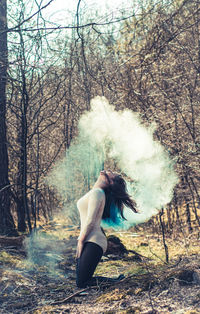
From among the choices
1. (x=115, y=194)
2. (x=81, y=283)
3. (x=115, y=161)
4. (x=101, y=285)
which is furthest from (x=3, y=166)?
(x=101, y=285)

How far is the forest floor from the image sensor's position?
3309 mm

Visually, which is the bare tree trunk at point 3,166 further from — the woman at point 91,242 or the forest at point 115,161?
the woman at point 91,242

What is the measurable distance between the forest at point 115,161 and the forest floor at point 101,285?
2cm

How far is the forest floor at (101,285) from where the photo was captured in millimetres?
3309

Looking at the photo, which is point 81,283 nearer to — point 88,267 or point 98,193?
point 88,267

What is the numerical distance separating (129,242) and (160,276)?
3.77 metres

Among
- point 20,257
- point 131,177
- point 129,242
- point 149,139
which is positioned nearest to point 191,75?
point 149,139

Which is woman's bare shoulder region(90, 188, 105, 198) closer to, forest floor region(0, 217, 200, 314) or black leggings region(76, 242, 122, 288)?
black leggings region(76, 242, 122, 288)

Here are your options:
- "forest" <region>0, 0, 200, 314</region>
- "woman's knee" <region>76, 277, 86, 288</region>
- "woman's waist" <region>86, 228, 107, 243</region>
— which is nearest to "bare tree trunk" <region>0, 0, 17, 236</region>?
"forest" <region>0, 0, 200, 314</region>

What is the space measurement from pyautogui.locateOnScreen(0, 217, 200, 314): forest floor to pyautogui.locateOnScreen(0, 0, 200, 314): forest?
0.02 m

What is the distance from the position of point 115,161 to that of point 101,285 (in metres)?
4.30

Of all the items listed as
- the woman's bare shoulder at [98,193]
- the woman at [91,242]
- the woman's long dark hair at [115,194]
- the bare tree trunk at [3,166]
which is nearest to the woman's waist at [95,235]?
the woman at [91,242]

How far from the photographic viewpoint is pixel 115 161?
27.2 feet

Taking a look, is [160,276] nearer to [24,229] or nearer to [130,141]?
[130,141]
